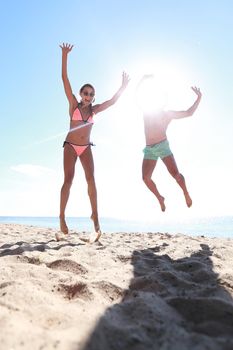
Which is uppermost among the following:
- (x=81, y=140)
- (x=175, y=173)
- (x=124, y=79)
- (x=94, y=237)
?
(x=124, y=79)

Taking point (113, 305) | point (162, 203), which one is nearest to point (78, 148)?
point (162, 203)

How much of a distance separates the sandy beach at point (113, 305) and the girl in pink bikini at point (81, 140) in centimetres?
190

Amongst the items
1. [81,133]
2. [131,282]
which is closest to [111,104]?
[81,133]

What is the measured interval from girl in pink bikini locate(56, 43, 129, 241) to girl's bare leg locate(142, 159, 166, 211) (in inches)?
42.0

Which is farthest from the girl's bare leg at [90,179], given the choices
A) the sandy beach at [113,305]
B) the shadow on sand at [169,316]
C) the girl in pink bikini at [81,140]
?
the shadow on sand at [169,316]

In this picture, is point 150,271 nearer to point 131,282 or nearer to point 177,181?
point 131,282

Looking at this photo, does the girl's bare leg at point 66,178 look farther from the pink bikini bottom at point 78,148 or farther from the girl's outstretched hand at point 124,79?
the girl's outstretched hand at point 124,79

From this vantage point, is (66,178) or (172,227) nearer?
(66,178)

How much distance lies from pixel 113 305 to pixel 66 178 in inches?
133

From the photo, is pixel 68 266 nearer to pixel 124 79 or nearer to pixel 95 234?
pixel 95 234

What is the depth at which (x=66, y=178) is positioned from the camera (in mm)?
5570

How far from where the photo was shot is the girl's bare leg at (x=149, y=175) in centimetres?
635

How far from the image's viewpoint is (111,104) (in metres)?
5.76

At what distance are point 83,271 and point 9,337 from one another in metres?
1.63
